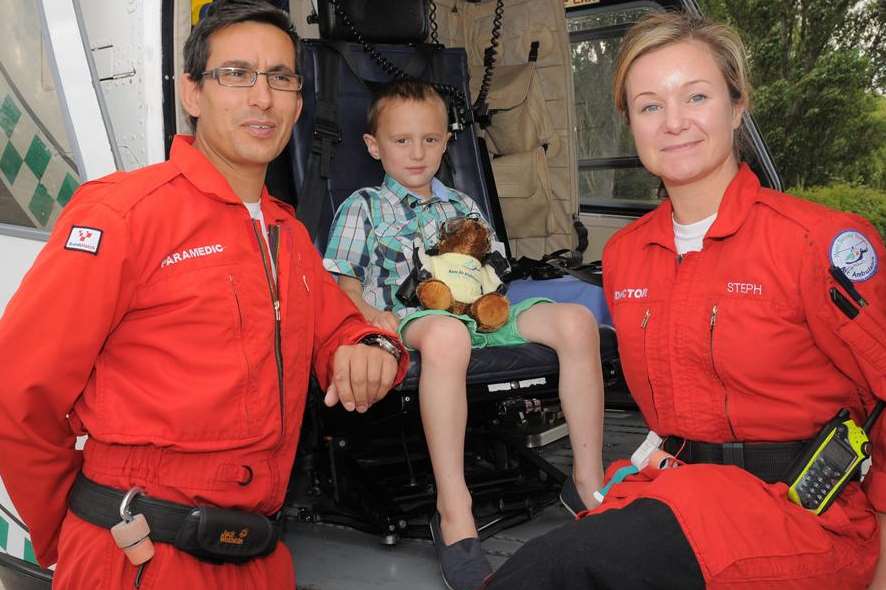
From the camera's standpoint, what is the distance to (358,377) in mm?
1723

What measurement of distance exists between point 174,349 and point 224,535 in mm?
336

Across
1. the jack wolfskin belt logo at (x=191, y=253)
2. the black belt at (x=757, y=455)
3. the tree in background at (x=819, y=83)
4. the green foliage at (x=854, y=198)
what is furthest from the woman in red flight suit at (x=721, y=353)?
the tree in background at (x=819, y=83)

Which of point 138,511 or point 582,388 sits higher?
point 138,511

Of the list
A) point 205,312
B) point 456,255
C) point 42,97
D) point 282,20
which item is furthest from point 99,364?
point 456,255

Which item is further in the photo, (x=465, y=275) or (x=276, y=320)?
(x=465, y=275)

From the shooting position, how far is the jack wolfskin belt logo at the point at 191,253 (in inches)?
59.2

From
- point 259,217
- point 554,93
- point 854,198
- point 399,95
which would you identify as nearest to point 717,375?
point 259,217

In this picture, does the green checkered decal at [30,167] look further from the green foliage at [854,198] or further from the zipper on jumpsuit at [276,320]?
the green foliage at [854,198]

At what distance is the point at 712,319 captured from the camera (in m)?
1.49

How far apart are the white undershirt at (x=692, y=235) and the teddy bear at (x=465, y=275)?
849 millimetres

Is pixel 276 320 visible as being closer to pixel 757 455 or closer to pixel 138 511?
pixel 138 511

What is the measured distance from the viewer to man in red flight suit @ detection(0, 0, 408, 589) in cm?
140

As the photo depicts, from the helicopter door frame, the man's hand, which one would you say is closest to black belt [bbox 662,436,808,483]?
the man's hand

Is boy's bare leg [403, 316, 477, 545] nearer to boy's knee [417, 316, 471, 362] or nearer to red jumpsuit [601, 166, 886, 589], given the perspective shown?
boy's knee [417, 316, 471, 362]
